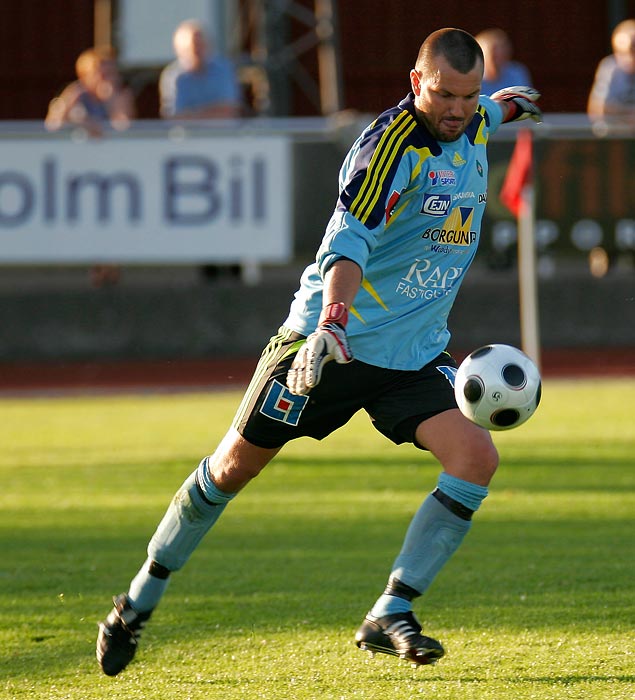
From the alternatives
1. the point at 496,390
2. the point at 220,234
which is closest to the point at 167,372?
the point at 220,234

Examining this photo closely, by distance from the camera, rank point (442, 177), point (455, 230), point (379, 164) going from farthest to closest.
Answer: point (455, 230)
point (442, 177)
point (379, 164)

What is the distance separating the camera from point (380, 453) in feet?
36.2

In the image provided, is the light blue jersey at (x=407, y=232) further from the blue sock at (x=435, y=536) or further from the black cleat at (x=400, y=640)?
the black cleat at (x=400, y=640)

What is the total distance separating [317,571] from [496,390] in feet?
6.86

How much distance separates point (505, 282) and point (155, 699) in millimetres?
12657

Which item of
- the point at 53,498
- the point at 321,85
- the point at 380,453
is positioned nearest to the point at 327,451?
the point at 380,453

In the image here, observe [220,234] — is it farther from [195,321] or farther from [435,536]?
[435,536]

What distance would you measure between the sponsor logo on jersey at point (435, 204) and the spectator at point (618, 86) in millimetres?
11177

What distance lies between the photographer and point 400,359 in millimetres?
5422

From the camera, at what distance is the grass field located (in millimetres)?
5180

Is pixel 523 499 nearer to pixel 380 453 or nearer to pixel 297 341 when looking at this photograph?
pixel 380 453

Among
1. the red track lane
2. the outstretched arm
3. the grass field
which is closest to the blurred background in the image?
the red track lane

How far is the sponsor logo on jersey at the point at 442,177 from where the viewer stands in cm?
524

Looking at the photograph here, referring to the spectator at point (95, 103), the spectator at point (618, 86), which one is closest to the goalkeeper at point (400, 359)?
the spectator at point (618, 86)
